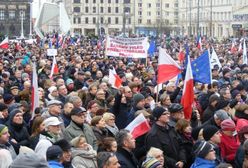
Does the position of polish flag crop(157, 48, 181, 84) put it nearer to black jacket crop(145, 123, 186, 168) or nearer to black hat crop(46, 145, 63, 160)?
black jacket crop(145, 123, 186, 168)

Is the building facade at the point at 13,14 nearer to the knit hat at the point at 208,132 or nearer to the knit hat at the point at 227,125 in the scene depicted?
the knit hat at the point at 227,125

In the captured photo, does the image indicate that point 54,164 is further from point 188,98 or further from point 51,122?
point 188,98

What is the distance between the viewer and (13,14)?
353ft

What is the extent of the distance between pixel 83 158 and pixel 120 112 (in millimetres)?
3986

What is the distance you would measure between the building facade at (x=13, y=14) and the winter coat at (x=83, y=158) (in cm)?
9844

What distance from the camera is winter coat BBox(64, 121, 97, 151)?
9086 millimetres

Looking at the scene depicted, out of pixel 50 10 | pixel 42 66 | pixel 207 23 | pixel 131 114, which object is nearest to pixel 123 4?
pixel 207 23

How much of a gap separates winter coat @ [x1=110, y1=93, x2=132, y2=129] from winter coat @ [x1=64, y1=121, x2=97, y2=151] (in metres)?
2.34

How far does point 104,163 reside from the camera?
7109mm

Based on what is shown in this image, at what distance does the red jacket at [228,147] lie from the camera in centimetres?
→ 880

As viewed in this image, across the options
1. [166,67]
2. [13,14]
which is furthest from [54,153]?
[13,14]

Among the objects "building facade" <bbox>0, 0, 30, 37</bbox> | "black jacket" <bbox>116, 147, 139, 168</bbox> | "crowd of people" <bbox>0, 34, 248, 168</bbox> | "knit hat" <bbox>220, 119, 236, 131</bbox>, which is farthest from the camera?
"building facade" <bbox>0, 0, 30, 37</bbox>

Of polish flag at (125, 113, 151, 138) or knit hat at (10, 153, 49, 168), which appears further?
polish flag at (125, 113, 151, 138)

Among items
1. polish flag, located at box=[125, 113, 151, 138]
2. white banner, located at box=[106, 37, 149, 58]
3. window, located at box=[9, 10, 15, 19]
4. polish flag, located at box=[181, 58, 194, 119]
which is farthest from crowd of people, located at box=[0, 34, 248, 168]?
window, located at box=[9, 10, 15, 19]
